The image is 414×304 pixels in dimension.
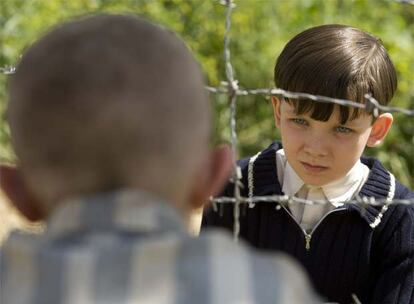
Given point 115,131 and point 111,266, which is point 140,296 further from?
point 115,131

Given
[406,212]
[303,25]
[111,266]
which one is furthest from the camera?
[303,25]

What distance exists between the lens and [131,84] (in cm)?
97

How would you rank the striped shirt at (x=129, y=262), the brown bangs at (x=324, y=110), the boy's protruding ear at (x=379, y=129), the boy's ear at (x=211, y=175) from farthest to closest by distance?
the boy's protruding ear at (x=379, y=129) → the brown bangs at (x=324, y=110) → the boy's ear at (x=211, y=175) → the striped shirt at (x=129, y=262)

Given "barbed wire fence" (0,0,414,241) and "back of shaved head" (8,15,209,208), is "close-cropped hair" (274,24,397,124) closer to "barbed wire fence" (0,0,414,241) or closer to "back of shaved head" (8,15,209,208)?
"barbed wire fence" (0,0,414,241)

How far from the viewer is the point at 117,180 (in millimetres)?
964

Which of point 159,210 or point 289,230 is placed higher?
point 159,210

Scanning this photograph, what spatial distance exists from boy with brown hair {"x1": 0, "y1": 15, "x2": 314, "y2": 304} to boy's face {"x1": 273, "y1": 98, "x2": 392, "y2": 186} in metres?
0.88

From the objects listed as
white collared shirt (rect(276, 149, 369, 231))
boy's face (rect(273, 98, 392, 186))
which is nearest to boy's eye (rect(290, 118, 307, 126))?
boy's face (rect(273, 98, 392, 186))

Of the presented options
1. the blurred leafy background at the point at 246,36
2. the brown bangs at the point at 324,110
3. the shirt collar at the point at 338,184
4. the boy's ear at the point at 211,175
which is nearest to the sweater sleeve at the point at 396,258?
the shirt collar at the point at 338,184

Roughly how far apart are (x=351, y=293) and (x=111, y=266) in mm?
1123

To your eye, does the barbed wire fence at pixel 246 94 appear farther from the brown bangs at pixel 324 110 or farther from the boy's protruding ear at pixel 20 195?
the boy's protruding ear at pixel 20 195

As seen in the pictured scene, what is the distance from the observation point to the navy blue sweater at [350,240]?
6.20ft

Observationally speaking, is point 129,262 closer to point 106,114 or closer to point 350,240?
point 106,114

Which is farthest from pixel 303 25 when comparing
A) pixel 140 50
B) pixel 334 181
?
pixel 140 50
